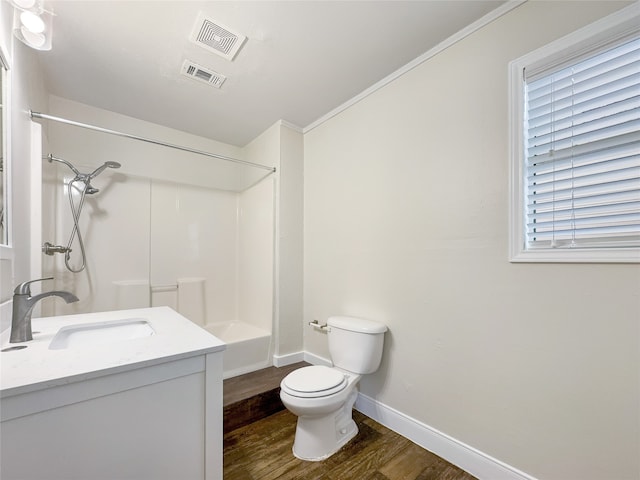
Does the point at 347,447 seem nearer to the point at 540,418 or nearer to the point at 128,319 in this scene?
the point at 540,418

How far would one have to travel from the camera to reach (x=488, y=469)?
134 centimetres

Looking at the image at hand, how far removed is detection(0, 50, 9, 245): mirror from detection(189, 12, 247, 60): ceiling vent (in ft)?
2.68

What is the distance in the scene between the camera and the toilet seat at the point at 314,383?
149cm

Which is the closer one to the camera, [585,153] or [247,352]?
[585,153]

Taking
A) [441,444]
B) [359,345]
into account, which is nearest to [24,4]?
[359,345]

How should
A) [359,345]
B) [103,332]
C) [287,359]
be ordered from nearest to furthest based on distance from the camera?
[103,332] < [359,345] < [287,359]

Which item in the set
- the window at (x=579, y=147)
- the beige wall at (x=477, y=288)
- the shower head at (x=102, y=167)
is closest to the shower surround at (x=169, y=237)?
the shower head at (x=102, y=167)

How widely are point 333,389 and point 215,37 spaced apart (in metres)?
2.04

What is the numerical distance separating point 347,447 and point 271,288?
1305 mm

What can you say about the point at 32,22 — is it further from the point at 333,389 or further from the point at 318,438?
the point at 318,438

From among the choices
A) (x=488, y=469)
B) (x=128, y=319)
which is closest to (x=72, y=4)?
(x=128, y=319)

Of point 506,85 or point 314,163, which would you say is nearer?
point 506,85

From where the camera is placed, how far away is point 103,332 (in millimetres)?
1314

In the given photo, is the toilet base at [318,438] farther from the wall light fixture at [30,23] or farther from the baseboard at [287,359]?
the wall light fixture at [30,23]
